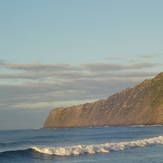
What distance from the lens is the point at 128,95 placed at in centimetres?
19938

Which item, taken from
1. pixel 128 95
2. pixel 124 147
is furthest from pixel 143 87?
pixel 124 147

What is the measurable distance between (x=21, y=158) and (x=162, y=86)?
504 feet

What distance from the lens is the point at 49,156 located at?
34.3 metres

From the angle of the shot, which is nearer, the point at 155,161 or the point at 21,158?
the point at 155,161

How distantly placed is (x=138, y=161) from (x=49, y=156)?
997cm

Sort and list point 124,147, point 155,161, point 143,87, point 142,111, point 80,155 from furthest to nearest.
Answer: point 143,87
point 142,111
point 124,147
point 80,155
point 155,161

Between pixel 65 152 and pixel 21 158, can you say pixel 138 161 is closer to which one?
pixel 65 152

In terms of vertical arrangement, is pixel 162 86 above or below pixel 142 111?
above

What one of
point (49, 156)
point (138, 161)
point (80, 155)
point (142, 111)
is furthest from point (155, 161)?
point (142, 111)

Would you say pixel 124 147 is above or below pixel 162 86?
below

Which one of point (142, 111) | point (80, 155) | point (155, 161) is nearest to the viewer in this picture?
point (155, 161)

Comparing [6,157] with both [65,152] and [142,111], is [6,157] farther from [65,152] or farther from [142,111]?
[142,111]

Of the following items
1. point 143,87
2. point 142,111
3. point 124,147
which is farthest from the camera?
point 143,87

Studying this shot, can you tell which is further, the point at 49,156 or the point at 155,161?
the point at 49,156
